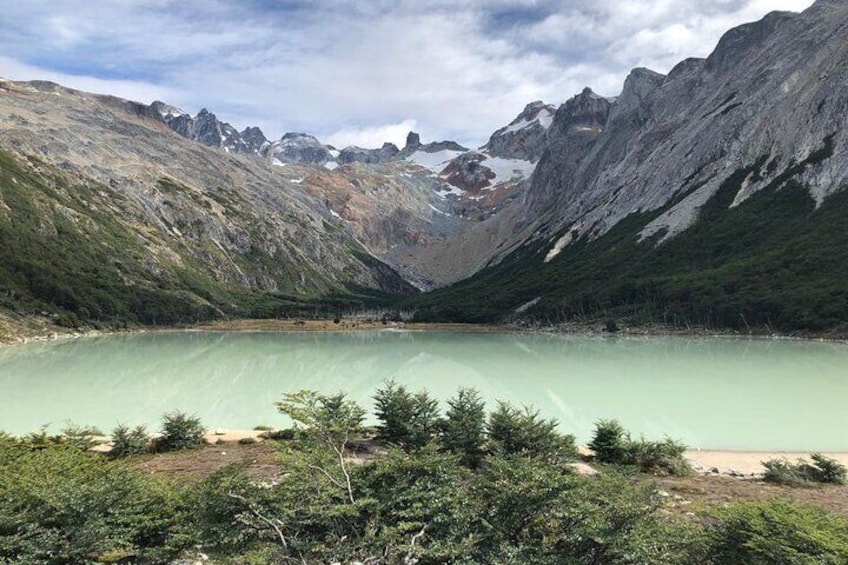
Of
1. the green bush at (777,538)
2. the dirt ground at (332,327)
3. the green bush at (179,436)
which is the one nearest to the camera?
the green bush at (777,538)

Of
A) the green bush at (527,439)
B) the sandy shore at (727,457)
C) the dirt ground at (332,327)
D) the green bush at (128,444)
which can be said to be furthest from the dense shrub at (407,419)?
the dirt ground at (332,327)

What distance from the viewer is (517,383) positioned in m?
51.9

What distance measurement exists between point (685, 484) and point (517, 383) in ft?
106

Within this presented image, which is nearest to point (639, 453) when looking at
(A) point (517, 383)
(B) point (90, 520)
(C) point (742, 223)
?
(B) point (90, 520)

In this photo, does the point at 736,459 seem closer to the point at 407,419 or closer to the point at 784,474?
the point at 784,474

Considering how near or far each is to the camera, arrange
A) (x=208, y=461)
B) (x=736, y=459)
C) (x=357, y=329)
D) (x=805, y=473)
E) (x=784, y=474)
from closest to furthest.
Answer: (x=784, y=474) < (x=805, y=473) < (x=208, y=461) < (x=736, y=459) < (x=357, y=329)

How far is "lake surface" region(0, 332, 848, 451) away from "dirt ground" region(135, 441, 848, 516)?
31.9ft

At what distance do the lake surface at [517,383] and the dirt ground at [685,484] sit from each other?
9716 mm

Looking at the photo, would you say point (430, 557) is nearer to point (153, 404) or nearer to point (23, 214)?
point (153, 404)

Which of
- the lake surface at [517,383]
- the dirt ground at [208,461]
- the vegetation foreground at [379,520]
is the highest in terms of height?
the vegetation foreground at [379,520]

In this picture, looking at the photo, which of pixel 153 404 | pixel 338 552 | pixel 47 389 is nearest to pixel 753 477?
pixel 338 552

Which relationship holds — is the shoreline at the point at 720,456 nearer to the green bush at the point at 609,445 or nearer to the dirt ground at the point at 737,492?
the green bush at the point at 609,445

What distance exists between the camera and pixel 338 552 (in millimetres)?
10680

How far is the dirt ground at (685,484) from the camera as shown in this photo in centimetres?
1734
